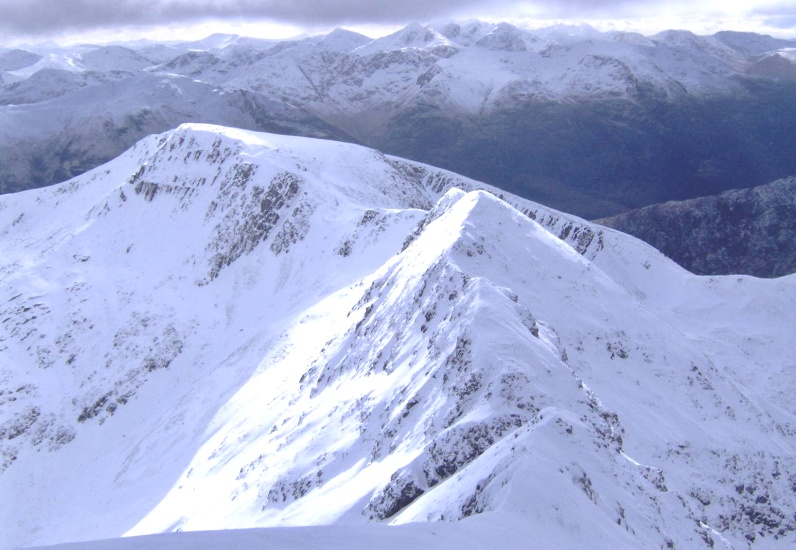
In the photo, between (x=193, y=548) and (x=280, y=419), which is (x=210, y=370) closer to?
(x=280, y=419)

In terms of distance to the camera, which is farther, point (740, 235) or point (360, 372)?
point (740, 235)

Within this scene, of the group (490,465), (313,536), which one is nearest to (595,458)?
(490,465)

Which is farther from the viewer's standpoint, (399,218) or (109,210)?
(109,210)

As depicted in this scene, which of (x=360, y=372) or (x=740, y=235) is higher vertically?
(x=360, y=372)

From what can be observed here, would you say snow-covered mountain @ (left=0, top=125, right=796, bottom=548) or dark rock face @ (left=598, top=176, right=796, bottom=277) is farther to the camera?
dark rock face @ (left=598, top=176, right=796, bottom=277)
